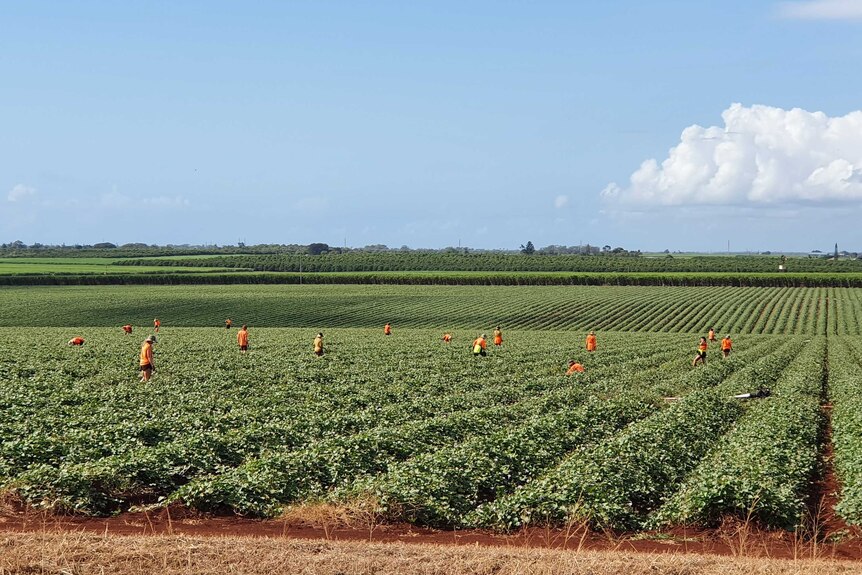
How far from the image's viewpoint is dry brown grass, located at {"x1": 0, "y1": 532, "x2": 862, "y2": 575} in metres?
10.5

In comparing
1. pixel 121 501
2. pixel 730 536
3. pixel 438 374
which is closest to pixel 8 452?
pixel 121 501

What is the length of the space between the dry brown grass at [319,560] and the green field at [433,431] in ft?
8.24

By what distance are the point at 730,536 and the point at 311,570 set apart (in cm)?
625

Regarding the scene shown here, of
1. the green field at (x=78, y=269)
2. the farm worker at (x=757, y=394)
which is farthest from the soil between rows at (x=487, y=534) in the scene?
the green field at (x=78, y=269)

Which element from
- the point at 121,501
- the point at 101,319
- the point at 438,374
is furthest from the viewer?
the point at 101,319

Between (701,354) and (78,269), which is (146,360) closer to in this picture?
(701,354)

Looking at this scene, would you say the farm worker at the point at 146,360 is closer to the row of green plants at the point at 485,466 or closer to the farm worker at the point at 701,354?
the row of green plants at the point at 485,466

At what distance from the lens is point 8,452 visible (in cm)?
1683

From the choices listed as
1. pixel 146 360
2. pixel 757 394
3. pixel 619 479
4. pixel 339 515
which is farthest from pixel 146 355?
pixel 757 394

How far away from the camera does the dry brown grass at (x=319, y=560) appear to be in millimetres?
10523

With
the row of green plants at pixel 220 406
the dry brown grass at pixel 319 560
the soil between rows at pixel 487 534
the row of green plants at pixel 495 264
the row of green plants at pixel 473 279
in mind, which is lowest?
the soil between rows at pixel 487 534

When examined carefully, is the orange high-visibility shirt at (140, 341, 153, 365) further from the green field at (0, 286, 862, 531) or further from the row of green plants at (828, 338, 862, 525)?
the row of green plants at (828, 338, 862, 525)

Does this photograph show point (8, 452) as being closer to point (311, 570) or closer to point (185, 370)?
point (311, 570)

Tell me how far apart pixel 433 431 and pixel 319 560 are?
927cm
